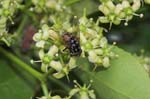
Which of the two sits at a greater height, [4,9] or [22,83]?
[4,9]

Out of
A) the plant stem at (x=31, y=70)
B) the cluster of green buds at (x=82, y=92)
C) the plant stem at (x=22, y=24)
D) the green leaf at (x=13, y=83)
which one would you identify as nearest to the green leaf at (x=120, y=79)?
the cluster of green buds at (x=82, y=92)

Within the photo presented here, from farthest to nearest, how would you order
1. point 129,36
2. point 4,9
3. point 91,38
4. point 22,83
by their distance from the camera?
point 129,36, point 22,83, point 4,9, point 91,38

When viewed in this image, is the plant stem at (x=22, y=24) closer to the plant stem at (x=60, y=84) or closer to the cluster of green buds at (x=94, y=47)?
the plant stem at (x=60, y=84)

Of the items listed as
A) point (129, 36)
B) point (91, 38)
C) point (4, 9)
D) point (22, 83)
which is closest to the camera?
point (91, 38)

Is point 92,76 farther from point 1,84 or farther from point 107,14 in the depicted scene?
point 1,84

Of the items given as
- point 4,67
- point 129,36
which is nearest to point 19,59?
point 4,67

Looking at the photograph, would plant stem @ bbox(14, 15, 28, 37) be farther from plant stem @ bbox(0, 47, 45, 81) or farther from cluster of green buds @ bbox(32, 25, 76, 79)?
cluster of green buds @ bbox(32, 25, 76, 79)
